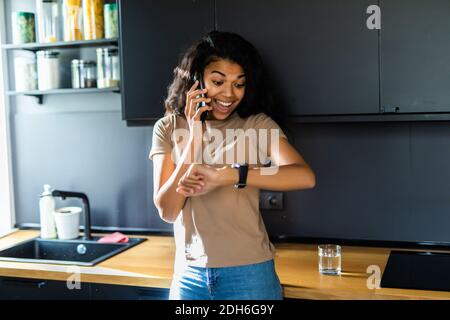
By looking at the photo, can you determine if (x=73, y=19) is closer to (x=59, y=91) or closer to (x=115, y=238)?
(x=59, y=91)

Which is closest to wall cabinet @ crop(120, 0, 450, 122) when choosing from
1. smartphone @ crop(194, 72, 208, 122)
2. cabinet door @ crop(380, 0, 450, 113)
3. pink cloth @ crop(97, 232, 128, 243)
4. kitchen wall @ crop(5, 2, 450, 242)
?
cabinet door @ crop(380, 0, 450, 113)

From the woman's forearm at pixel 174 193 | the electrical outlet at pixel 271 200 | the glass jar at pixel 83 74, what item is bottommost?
the electrical outlet at pixel 271 200

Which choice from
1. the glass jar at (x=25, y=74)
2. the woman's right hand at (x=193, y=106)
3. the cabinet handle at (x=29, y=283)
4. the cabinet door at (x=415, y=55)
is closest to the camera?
the woman's right hand at (x=193, y=106)

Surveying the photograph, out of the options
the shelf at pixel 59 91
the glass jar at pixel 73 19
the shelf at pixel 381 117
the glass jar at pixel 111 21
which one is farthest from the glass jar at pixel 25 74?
the shelf at pixel 381 117

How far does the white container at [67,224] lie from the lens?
8.27 ft

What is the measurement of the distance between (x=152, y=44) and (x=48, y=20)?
66 centimetres

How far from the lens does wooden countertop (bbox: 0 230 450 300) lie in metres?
1.73

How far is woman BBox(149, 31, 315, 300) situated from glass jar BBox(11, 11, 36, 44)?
1.06 meters

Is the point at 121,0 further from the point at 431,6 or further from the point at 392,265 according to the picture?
the point at 392,265

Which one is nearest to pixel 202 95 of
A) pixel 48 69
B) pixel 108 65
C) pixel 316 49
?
pixel 316 49

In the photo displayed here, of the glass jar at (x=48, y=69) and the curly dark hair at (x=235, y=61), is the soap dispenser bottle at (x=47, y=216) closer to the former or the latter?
the glass jar at (x=48, y=69)

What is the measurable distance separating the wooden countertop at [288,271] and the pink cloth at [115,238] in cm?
10

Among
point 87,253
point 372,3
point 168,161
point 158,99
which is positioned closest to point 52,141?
point 87,253

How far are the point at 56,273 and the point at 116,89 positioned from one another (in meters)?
0.84
